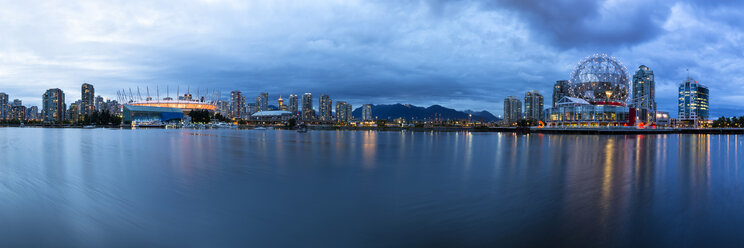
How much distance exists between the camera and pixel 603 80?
10906cm

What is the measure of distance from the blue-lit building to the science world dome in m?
188

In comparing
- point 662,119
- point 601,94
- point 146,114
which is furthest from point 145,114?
point 662,119

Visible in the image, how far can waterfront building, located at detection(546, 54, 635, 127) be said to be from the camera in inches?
4277

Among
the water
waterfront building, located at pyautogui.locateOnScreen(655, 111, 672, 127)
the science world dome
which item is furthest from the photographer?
waterfront building, located at pyautogui.locateOnScreen(655, 111, 672, 127)

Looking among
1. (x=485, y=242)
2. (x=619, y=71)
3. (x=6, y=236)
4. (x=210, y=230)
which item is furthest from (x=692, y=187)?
(x=619, y=71)

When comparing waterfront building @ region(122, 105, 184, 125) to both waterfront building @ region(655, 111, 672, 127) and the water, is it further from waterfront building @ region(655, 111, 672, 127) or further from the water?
waterfront building @ region(655, 111, 672, 127)

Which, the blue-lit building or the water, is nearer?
the water

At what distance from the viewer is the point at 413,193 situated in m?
12.4

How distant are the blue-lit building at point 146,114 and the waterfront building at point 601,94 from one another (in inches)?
7312

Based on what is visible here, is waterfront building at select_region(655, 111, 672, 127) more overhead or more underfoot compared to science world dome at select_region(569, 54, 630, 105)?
more underfoot

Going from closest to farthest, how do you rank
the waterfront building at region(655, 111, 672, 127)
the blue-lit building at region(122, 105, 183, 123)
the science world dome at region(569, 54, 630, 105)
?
the science world dome at region(569, 54, 630, 105)
the waterfront building at region(655, 111, 672, 127)
the blue-lit building at region(122, 105, 183, 123)

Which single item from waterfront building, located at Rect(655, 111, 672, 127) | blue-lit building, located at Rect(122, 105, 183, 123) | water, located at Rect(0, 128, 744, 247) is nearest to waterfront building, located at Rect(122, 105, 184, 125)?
blue-lit building, located at Rect(122, 105, 183, 123)

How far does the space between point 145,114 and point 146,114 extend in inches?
18.2

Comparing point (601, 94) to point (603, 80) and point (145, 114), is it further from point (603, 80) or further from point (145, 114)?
point (145, 114)
